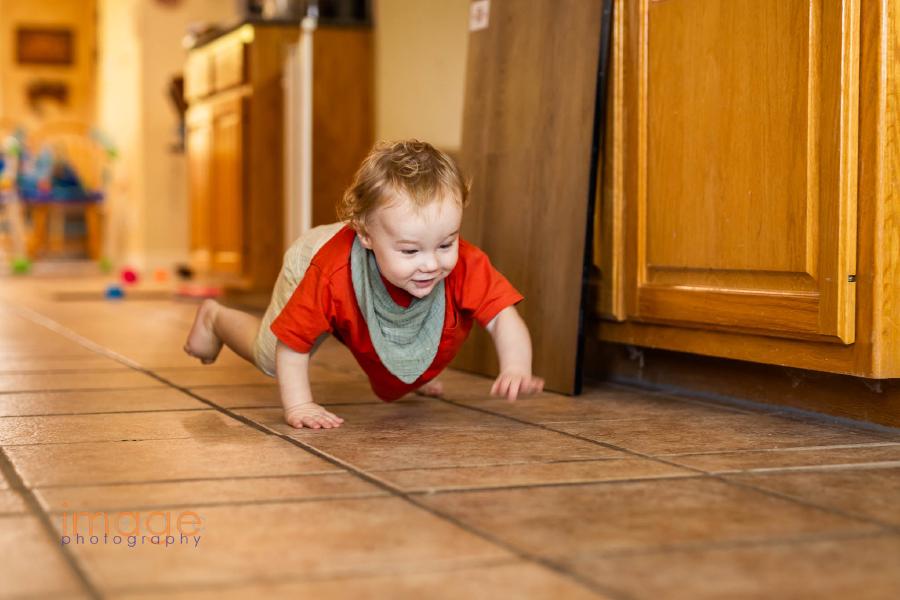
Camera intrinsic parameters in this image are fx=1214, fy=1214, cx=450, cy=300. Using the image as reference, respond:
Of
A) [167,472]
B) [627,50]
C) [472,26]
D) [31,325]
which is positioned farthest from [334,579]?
[31,325]

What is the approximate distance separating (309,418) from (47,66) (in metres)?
10.1

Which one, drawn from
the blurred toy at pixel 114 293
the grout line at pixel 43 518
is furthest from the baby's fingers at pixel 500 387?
the blurred toy at pixel 114 293

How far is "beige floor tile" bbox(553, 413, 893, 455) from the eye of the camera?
1.65 m

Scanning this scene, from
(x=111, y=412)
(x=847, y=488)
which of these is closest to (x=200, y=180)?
(x=111, y=412)

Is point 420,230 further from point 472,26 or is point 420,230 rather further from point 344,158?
point 344,158

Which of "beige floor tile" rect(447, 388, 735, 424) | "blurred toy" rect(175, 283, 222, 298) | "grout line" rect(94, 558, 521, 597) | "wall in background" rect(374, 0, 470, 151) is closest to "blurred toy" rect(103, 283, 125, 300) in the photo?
"blurred toy" rect(175, 283, 222, 298)

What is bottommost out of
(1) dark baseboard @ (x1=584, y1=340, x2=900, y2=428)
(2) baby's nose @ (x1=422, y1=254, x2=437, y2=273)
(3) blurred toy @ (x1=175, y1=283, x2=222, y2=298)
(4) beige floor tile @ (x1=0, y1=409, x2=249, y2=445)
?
(4) beige floor tile @ (x1=0, y1=409, x2=249, y2=445)

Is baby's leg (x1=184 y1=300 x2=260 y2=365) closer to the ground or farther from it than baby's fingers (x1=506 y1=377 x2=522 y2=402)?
farther from it

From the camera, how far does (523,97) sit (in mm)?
2439

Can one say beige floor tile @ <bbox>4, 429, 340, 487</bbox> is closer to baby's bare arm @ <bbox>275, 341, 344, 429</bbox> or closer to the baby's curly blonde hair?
baby's bare arm @ <bbox>275, 341, 344, 429</bbox>

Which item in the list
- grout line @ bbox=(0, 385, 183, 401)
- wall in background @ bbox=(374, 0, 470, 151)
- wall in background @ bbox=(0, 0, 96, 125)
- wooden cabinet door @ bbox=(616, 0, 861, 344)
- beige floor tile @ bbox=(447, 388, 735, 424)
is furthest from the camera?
wall in background @ bbox=(0, 0, 96, 125)

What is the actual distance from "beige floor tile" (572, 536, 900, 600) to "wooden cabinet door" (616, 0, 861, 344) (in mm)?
709

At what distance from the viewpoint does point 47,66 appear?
11.0 metres

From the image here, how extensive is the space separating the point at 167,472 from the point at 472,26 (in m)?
1.55
